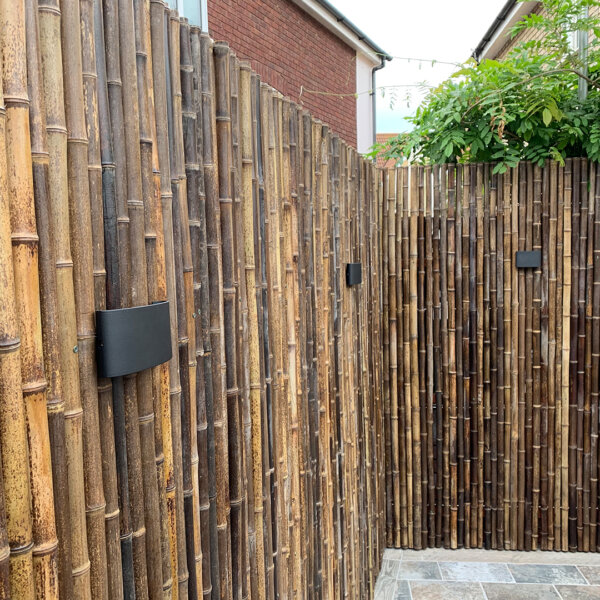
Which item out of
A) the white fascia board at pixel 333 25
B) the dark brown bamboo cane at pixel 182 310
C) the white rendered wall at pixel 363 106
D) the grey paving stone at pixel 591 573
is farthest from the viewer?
the white rendered wall at pixel 363 106

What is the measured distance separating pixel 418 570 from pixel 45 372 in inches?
119

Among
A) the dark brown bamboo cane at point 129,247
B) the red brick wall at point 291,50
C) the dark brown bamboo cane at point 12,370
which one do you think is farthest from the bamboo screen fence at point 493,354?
the dark brown bamboo cane at point 12,370

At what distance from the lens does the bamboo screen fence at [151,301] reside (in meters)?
0.79

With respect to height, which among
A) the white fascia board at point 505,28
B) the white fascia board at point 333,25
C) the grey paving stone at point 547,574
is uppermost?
the white fascia board at point 333,25

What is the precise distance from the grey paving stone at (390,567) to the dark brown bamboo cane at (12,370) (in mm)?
2882

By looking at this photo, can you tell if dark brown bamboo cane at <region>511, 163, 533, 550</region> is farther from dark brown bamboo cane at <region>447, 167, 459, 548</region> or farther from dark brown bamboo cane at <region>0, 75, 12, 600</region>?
dark brown bamboo cane at <region>0, 75, 12, 600</region>

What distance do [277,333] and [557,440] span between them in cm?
242

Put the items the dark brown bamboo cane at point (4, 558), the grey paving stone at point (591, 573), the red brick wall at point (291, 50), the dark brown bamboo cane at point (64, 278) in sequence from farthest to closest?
the red brick wall at point (291, 50)
the grey paving stone at point (591, 573)
the dark brown bamboo cane at point (64, 278)
the dark brown bamboo cane at point (4, 558)

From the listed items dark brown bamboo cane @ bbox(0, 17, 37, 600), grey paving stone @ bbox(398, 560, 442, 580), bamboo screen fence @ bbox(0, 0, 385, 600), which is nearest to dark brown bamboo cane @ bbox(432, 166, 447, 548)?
grey paving stone @ bbox(398, 560, 442, 580)

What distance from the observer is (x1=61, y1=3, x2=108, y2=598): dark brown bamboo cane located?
2.87 feet

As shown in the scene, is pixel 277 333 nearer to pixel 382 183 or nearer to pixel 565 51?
pixel 382 183

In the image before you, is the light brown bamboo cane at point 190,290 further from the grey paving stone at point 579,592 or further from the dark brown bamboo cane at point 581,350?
the dark brown bamboo cane at point 581,350

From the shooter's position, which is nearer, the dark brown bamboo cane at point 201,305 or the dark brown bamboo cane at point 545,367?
the dark brown bamboo cane at point 201,305

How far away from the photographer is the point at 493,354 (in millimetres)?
3467
